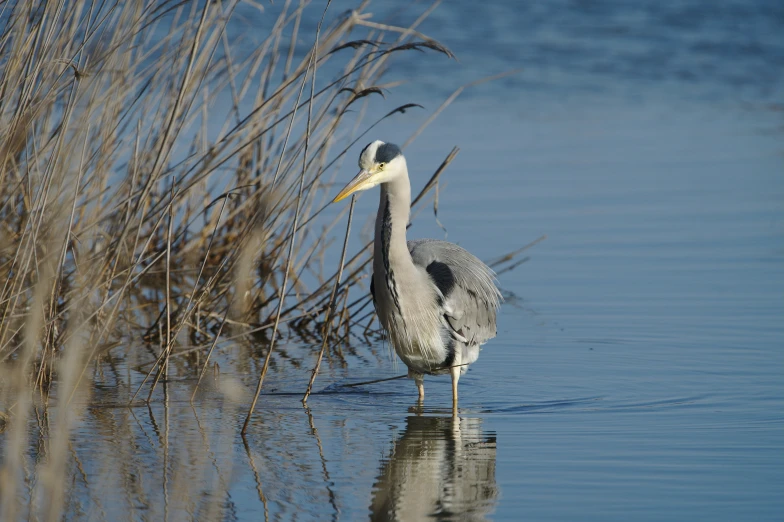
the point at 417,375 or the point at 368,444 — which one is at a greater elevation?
the point at 417,375

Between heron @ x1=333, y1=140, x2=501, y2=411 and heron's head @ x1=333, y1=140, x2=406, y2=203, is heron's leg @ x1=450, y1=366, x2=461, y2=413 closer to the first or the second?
heron @ x1=333, y1=140, x2=501, y2=411

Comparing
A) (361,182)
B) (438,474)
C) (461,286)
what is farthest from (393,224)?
(438,474)

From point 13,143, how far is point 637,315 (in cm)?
361

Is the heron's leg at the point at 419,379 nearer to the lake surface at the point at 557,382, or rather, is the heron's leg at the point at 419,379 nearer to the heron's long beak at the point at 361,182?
the lake surface at the point at 557,382

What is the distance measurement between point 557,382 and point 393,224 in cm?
114

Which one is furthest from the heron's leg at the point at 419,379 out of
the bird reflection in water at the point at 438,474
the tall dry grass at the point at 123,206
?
the tall dry grass at the point at 123,206

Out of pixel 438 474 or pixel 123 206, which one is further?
pixel 123 206

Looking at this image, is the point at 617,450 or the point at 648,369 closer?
the point at 617,450

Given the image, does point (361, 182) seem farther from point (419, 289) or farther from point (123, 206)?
point (123, 206)

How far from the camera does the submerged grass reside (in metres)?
4.09

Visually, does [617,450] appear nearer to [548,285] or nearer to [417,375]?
[417,375]

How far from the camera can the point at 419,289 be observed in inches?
205

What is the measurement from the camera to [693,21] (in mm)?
16219

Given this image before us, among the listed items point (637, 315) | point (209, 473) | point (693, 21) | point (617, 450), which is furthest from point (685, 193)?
point (693, 21)
